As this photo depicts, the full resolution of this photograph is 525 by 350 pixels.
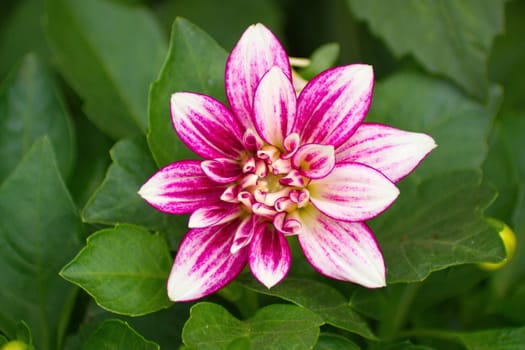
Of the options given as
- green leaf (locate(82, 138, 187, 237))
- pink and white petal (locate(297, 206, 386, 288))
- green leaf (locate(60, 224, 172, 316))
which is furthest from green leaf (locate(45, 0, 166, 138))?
pink and white petal (locate(297, 206, 386, 288))

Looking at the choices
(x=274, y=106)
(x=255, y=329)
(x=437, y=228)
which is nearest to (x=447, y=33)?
(x=437, y=228)

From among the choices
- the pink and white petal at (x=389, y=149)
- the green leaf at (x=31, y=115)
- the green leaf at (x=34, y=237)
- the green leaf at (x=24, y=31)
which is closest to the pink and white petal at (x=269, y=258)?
the pink and white petal at (x=389, y=149)

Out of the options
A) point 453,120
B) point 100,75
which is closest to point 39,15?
point 100,75

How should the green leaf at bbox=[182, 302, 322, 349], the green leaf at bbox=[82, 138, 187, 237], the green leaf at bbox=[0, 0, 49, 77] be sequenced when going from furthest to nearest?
the green leaf at bbox=[0, 0, 49, 77] < the green leaf at bbox=[82, 138, 187, 237] < the green leaf at bbox=[182, 302, 322, 349]

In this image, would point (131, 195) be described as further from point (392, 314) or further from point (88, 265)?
point (392, 314)

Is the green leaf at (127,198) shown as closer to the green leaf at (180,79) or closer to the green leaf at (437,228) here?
the green leaf at (180,79)

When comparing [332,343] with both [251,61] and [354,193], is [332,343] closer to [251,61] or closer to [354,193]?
[354,193]

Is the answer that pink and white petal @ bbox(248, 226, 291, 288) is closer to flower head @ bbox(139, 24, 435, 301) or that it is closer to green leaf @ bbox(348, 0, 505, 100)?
flower head @ bbox(139, 24, 435, 301)
